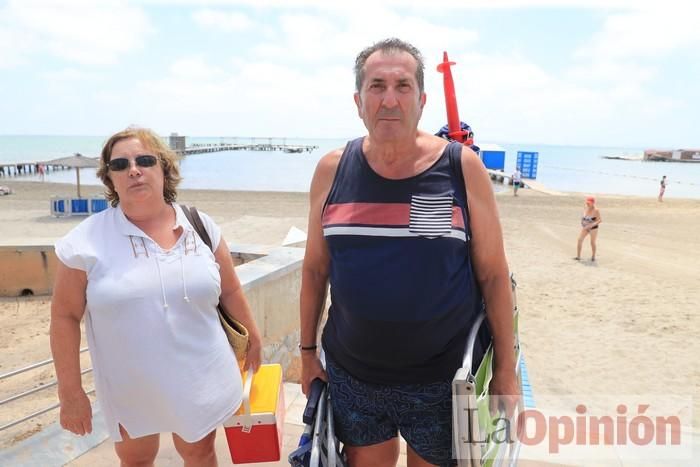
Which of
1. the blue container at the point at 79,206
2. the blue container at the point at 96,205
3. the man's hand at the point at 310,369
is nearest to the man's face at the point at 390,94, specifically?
the man's hand at the point at 310,369

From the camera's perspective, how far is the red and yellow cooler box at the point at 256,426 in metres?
2.08

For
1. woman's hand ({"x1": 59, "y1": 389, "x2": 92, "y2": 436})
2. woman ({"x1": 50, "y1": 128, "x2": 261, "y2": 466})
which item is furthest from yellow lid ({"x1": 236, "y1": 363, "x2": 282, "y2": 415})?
woman's hand ({"x1": 59, "y1": 389, "x2": 92, "y2": 436})

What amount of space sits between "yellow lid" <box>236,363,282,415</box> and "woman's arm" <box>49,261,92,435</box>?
612mm

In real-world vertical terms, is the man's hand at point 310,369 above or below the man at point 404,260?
below

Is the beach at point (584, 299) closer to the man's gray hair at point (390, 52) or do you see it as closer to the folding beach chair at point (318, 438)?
the folding beach chair at point (318, 438)

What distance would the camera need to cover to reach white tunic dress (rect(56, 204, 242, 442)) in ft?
5.76

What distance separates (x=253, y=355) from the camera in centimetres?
228

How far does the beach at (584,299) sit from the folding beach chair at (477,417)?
4180 mm

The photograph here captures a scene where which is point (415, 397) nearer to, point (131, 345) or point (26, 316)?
point (131, 345)

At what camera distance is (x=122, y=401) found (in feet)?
6.20

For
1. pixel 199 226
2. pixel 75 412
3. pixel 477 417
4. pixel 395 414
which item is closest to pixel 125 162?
pixel 199 226

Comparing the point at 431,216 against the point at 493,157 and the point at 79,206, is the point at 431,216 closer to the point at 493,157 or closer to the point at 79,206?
the point at 79,206

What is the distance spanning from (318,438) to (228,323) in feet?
2.16

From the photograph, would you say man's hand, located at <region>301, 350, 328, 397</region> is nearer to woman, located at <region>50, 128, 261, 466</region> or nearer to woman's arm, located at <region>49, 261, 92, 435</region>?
woman, located at <region>50, 128, 261, 466</region>
